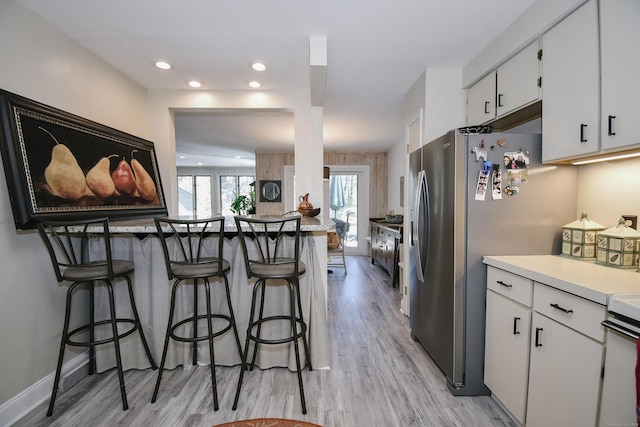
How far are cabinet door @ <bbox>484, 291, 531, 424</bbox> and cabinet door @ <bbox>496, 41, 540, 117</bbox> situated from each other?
4.24ft

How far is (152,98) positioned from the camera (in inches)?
119

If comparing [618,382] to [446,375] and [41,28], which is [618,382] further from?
[41,28]

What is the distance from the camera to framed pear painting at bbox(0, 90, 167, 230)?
1606 mm

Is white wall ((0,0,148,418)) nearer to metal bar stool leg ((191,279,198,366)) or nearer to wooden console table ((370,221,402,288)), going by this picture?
metal bar stool leg ((191,279,198,366))

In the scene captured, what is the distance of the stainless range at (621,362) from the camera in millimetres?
979

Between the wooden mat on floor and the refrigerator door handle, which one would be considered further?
the refrigerator door handle

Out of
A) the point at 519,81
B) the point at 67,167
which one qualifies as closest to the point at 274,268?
the point at 67,167

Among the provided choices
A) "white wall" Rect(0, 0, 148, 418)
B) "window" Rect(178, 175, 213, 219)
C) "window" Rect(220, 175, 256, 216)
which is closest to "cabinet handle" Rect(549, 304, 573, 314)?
"white wall" Rect(0, 0, 148, 418)

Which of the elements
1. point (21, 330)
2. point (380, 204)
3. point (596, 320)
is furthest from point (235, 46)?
point (380, 204)

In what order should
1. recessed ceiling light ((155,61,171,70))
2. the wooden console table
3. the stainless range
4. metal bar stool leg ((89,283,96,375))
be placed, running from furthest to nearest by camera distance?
the wooden console table < recessed ceiling light ((155,61,171,70)) < metal bar stool leg ((89,283,96,375)) < the stainless range

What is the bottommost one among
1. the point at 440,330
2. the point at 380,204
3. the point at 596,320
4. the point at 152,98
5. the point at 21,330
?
the point at 440,330

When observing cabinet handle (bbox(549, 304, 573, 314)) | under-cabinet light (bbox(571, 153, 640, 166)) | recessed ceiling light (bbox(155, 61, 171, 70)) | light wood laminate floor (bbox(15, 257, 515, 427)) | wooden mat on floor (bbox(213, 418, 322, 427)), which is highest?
recessed ceiling light (bbox(155, 61, 171, 70))

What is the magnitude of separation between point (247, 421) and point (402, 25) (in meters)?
2.64

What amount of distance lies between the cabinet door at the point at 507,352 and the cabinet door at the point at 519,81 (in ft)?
4.24
